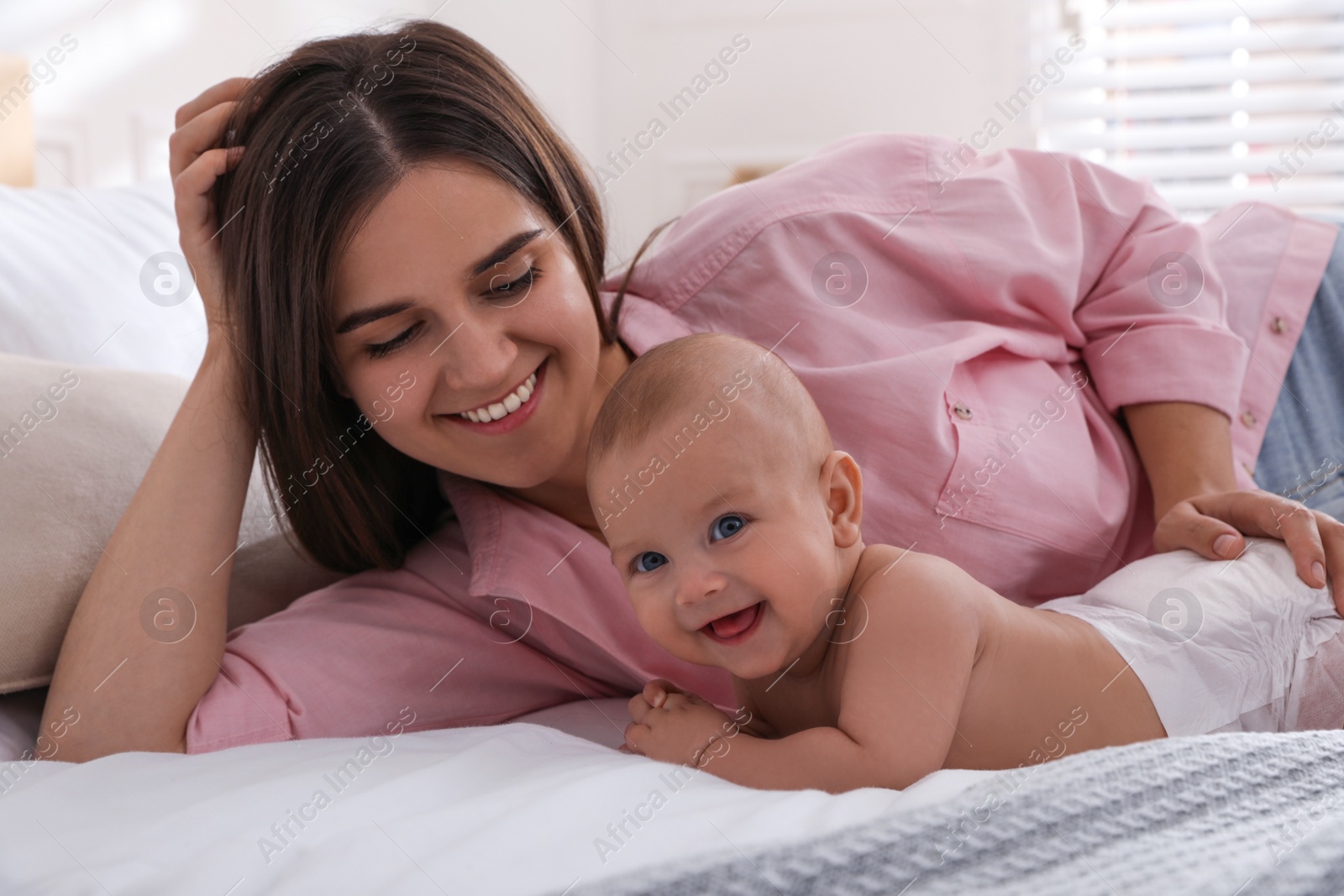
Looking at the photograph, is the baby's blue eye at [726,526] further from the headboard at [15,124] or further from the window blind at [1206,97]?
the window blind at [1206,97]

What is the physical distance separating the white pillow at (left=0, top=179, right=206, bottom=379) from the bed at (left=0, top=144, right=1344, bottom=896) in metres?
0.34

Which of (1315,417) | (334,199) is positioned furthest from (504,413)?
(1315,417)

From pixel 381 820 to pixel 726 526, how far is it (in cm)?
32

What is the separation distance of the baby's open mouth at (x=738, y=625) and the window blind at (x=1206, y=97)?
86.1 inches

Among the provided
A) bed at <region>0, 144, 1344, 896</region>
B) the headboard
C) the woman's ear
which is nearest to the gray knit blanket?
bed at <region>0, 144, 1344, 896</region>

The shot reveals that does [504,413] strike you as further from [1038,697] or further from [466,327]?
[1038,697]

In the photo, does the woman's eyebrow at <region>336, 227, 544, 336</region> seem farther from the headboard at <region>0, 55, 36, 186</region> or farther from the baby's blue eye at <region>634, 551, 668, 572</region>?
the headboard at <region>0, 55, 36, 186</region>

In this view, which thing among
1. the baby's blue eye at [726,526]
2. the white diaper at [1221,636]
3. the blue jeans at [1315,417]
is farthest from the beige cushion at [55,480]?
the blue jeans at [1315,417]

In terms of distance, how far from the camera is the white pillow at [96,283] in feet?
3.91

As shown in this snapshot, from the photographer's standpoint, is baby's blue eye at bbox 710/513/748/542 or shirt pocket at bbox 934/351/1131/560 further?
shirt pocket at bbox 934/351/1131/560

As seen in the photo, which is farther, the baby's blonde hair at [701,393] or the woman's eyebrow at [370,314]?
the woman's eyebrow at [370,314]

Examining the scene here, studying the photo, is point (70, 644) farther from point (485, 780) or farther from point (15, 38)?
point (15, 38)

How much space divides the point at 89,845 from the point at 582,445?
64 cm

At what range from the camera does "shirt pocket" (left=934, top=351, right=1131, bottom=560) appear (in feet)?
3.55
